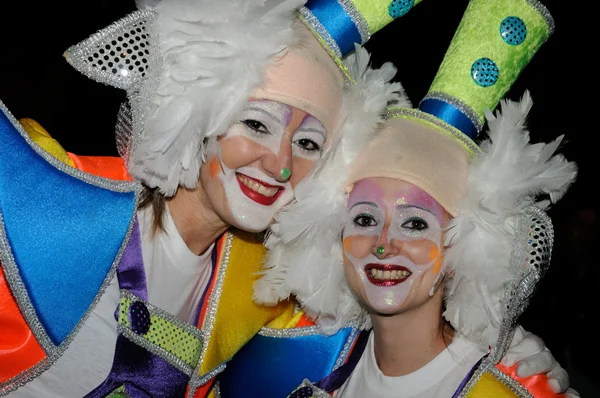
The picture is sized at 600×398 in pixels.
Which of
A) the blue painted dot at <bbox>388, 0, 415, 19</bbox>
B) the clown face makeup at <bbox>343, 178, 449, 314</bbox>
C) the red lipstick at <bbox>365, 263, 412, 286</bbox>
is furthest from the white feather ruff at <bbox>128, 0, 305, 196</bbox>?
the red lipstick at <bbox>365, 263, 412, 286</bbox>

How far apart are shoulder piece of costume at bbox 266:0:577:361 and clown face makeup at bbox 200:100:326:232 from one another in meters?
0.11

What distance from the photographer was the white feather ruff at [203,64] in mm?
2523

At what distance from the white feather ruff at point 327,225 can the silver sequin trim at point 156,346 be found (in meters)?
0.31

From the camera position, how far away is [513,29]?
2727 millimetres

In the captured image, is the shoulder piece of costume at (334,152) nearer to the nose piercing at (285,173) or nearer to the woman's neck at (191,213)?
the nose piercing at (285,173)

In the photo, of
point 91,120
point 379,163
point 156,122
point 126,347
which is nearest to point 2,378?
point 126,347

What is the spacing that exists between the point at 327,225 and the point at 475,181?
0.59 metres

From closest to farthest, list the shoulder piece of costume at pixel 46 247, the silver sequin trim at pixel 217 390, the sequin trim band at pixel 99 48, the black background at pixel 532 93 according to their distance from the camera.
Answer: the shoulder piece of costume at pixel 46 247, the sequin trim band at pixel 99 48, the silver sequin trim at pixel 217 390, the black background at pixel 532 93

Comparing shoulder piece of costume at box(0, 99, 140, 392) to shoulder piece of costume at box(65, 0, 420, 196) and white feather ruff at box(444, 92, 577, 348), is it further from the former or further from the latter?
white feather ruff at box(444, 92, 577, 348)

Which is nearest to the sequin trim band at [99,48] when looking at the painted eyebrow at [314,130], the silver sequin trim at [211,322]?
the painted eyebrow at [314,130]

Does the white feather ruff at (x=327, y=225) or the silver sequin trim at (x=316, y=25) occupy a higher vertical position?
the silver sequin trim at (x=316, y=25)

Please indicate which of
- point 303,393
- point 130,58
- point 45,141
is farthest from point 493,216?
point 45,141

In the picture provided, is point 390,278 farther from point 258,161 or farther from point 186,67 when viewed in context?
point 186,67

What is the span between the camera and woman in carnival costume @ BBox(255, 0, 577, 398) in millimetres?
2570
